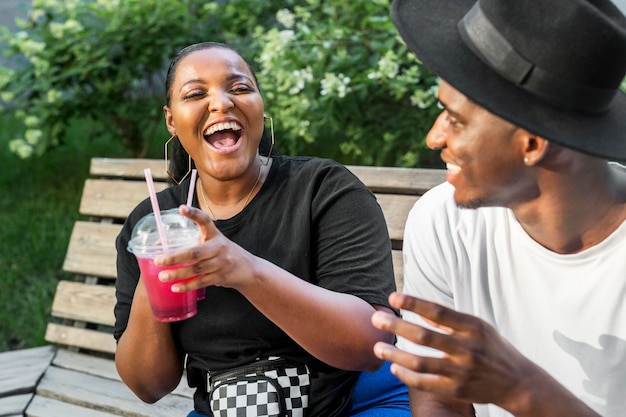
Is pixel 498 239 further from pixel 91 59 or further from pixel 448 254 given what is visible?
pixel 91 59

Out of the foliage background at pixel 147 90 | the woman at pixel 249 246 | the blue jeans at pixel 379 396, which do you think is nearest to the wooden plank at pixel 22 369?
the foliage background at pixel 147 90

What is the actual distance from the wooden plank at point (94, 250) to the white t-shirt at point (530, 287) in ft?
6.76

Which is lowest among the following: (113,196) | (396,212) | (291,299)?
(113,196)

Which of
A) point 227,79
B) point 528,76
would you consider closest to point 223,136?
point 227,79

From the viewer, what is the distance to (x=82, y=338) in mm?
3959

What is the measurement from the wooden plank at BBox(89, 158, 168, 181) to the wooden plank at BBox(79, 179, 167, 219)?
0.04m

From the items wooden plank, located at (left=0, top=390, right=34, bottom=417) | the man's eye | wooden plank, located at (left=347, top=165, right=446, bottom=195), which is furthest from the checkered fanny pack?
wooden plank, located at (left=0, top=390, right=34, bottom=417)

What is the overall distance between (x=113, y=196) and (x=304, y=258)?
1.79 meters

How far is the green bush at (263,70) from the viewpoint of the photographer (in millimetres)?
3982

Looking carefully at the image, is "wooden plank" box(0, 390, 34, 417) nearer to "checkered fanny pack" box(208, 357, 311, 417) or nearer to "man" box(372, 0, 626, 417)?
"checkered fanny pack" box(208, 357, 311, 417)

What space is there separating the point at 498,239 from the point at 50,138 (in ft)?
11.9

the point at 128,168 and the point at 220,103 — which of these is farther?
the point at 128,168

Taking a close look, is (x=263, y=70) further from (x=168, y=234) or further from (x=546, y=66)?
(x=546, y=66)

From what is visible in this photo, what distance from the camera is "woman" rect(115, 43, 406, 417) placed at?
2475 millimetres
